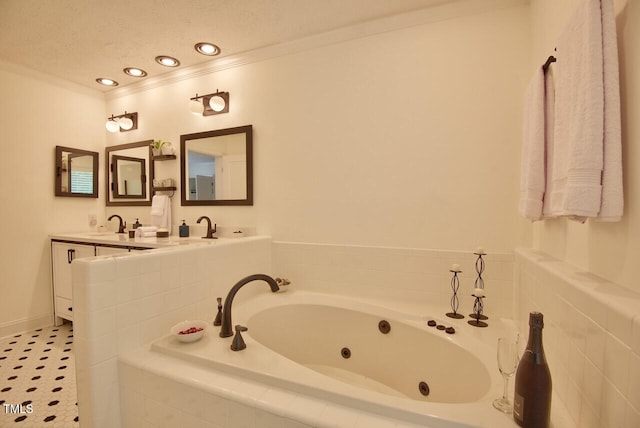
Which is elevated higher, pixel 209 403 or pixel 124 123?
pixel 124 123

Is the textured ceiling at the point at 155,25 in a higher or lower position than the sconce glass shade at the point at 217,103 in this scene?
higher

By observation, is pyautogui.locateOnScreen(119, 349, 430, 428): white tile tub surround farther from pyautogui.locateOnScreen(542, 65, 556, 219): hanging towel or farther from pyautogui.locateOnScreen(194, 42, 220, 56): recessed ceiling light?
pyautogui.locateOnScreen(194, 42, 220, 56): recessed ceiling light

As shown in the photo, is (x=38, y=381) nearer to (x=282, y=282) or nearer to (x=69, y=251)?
(x=69, y=251)

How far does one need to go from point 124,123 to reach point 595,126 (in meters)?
3.77

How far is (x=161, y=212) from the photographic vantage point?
280cm

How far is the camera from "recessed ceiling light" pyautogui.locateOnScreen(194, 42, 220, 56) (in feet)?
7.57

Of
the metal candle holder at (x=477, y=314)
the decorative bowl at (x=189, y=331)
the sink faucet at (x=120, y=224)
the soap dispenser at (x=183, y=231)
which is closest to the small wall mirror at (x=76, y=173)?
the sink faucet at (x=120, y=224)

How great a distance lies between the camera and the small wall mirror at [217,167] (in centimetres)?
245

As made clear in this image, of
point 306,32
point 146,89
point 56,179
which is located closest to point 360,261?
point 306,32

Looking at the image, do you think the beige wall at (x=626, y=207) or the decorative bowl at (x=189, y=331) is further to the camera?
the decorative bowl at (x=189, y=331)

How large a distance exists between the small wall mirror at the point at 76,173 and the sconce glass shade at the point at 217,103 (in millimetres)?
1785

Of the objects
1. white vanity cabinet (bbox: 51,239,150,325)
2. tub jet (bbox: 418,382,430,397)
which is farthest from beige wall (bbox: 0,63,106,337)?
tub jet (bbox: 418,382,430,397)

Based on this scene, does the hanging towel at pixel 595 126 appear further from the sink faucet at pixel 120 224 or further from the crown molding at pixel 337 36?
the sink faucet at pixel 120 224

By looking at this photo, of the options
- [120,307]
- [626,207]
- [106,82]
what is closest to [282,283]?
[120,307]
